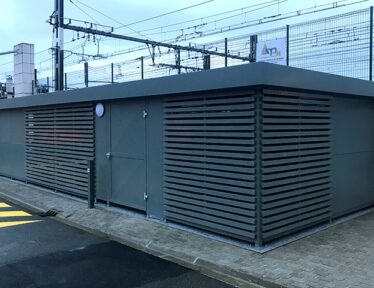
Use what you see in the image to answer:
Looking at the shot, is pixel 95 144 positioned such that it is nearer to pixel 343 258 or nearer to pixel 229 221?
pixel 229 221

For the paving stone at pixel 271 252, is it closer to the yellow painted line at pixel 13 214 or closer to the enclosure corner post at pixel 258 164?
the enclosure corner post at pixel 258 164

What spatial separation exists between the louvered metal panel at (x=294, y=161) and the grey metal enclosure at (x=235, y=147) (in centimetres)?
2

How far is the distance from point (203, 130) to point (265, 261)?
2.25 m

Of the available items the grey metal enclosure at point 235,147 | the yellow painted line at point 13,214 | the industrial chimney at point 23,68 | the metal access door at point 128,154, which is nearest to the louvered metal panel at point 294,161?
the grey metal enclosure at point 235,147

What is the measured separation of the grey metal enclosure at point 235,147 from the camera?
6.14 meters

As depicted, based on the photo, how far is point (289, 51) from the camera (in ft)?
34.9

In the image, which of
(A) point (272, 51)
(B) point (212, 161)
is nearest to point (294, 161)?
(B) point (212, 161)

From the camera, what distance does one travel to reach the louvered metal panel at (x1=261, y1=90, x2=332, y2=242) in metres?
6.18

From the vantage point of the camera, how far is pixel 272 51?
13281 millimetres

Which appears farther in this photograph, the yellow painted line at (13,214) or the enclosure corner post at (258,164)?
the yellow painted line at (13,214)

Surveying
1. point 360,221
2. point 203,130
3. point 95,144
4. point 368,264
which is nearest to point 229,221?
point 203,130

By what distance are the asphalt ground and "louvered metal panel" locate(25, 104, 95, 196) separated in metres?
2.50

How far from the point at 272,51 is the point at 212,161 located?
7679mm

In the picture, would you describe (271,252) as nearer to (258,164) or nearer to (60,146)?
(258,164)
